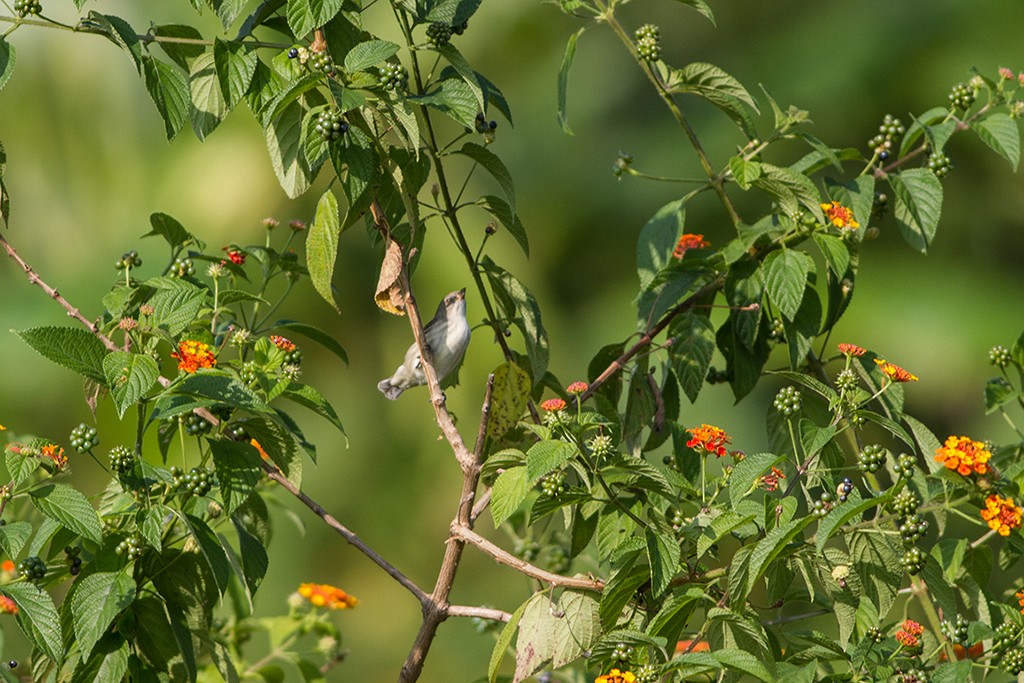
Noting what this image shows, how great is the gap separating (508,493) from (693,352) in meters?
0.66

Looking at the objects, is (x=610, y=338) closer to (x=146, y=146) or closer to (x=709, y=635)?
(x=146, y=146)

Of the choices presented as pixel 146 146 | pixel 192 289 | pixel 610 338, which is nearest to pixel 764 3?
pixel 610 338

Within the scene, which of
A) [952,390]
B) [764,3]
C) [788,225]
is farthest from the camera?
[764,3]

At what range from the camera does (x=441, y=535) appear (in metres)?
6.82

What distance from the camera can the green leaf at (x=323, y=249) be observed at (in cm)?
187

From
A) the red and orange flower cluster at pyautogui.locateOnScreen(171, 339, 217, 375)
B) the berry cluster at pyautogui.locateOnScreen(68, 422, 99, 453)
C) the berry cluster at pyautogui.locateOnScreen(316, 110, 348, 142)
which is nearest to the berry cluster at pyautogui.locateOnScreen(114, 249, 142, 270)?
the red and orange flower cluster at pyautogui.locateOnScreen(171, 339, 217, 375)

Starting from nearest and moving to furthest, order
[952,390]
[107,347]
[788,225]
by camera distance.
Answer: [107,347], [788,225], [952,390]

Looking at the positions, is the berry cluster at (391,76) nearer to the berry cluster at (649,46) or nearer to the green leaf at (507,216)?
the green leaf at (507,216)

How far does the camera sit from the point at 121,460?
174cm

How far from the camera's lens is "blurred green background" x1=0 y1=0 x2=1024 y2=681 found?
6.62 m

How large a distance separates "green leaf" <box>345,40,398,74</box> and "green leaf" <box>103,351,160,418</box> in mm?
532

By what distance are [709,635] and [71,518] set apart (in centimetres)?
95

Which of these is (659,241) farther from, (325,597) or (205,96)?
(325,597)

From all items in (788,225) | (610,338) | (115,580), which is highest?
(610,338)
